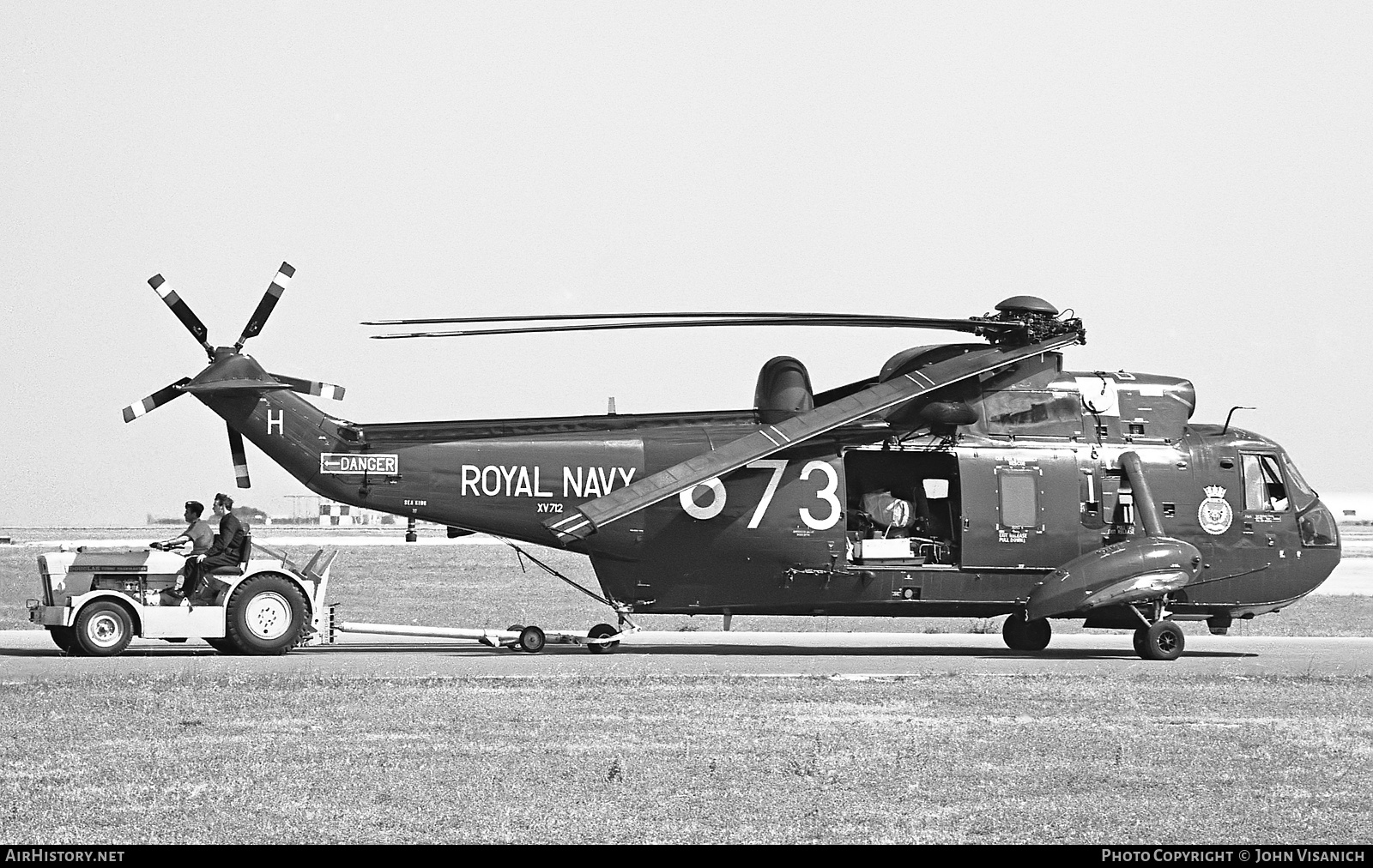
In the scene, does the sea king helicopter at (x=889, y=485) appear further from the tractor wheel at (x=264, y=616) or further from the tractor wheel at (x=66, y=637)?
the tractor wheel at (x=66, y=637)

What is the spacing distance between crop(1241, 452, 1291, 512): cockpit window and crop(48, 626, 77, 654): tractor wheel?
1483cm

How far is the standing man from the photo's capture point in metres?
17.3

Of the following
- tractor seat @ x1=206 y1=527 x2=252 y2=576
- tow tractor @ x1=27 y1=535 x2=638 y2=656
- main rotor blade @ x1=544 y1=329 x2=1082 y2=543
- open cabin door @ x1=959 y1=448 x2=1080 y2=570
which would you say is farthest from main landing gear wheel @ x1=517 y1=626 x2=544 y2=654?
open cabin door @ x1=959 y1=448 x2=1080 y2=570

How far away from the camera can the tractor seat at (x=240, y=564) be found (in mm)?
17344

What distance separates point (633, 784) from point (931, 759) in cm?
225

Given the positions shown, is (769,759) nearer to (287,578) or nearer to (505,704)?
(505,704)

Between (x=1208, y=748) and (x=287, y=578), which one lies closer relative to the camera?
(x=1208, y=748)

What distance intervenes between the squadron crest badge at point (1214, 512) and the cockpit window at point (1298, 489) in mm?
1176

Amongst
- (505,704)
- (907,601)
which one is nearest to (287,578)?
(505,704)

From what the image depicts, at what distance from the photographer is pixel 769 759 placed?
10.1m

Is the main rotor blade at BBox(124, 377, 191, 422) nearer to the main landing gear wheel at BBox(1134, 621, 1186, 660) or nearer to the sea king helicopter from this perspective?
the sea king helicopter

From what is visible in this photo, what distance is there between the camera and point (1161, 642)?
18.5m
